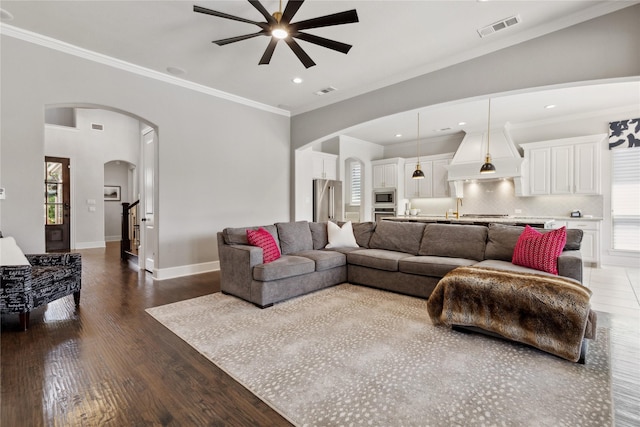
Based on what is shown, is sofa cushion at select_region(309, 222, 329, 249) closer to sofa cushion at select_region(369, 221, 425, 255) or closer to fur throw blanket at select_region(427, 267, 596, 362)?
sofa cushion at select_region(369, 221, 425, 255)

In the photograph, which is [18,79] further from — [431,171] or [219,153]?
[431,171]

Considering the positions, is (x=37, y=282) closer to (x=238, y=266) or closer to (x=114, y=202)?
(x=238, y=266)

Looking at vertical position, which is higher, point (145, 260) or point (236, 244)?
point (236, 244)

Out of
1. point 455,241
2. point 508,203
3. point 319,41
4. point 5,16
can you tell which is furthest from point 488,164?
point 5,16

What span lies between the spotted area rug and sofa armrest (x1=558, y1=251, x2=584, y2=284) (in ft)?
1.73

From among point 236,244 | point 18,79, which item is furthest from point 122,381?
point 18,79

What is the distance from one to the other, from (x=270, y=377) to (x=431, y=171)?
7071 millimetres

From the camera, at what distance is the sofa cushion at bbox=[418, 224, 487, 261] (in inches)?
147

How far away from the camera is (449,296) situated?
2.63 metres

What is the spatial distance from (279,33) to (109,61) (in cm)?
268

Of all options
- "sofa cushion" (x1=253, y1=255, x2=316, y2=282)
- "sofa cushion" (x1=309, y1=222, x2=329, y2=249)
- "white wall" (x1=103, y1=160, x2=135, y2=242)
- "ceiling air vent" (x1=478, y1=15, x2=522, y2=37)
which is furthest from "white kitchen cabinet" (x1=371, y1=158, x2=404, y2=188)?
"white wall" (x1=103, y1=160, x2=135, y2=242)

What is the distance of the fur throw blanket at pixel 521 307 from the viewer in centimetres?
213

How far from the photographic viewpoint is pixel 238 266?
11.4 feet

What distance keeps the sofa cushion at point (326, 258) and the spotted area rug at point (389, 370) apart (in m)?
0.78
